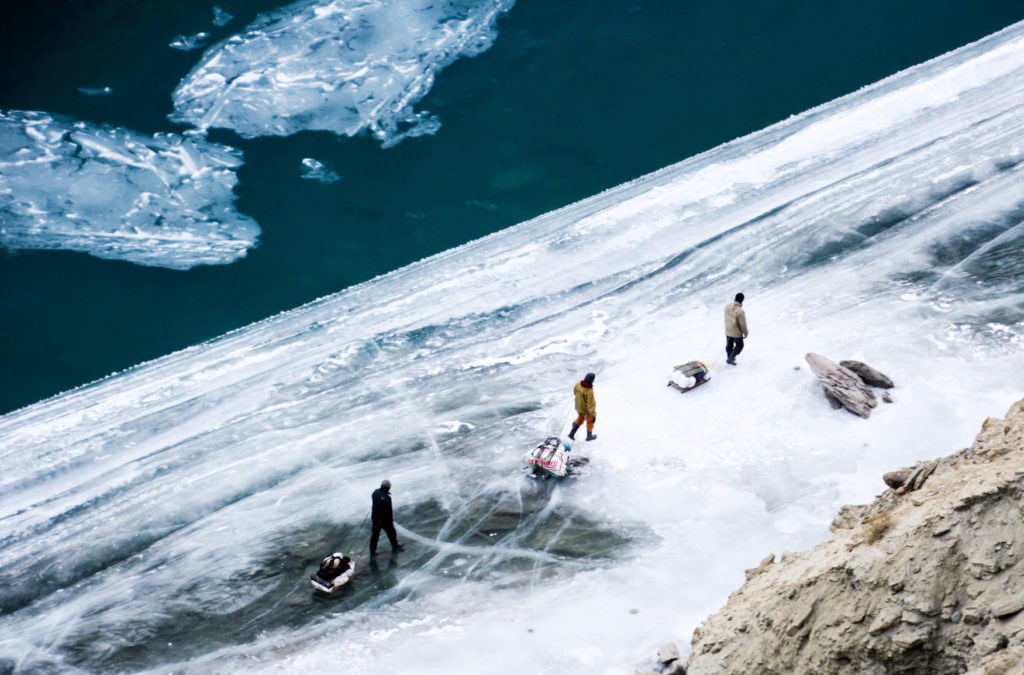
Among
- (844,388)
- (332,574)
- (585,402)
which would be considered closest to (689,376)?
(585,402)

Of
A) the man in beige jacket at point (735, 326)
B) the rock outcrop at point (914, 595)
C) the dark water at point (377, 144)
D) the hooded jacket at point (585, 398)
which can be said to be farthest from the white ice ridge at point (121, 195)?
the rock outcrop at point (914, 595)

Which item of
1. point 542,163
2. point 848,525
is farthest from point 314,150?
point 848,525

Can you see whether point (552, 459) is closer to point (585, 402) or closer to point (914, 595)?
point (585, 402)

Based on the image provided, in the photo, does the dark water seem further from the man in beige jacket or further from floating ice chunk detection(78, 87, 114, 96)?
the man in beige jacket

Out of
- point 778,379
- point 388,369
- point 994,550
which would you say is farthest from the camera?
point 388,369

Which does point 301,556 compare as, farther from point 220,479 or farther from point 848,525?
point 848,525

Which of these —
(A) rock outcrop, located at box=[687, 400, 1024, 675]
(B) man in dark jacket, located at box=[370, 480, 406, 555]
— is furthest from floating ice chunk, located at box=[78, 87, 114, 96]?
(A) rock outcrop, located at box=[687, 400, 1024, 675]

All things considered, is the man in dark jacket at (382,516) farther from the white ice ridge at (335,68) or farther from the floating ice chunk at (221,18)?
the floating ice chunk at (221,18)
